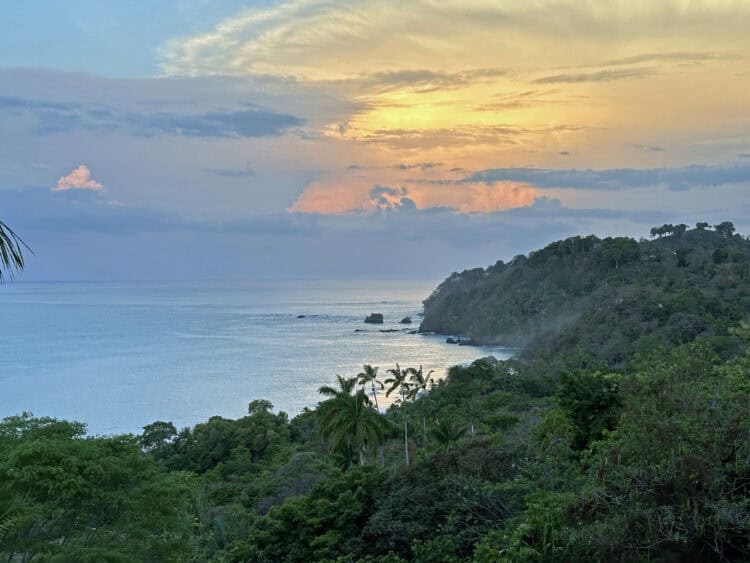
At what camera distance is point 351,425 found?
30.9 metres

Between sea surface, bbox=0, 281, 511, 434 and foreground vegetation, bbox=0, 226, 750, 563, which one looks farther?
sea surface, bbox=0, 281, 511, 434

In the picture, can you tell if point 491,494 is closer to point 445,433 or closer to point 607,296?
point 445,433

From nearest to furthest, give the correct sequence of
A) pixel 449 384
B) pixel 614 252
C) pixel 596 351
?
1. pixel 449 384
2. pixel 596 351
3. pixel 614 252

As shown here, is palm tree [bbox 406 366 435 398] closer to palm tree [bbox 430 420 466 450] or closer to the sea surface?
palm tree [bbox 430 420 466 450]

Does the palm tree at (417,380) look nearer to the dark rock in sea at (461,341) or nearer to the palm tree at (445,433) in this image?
the palm tree at (445,433)

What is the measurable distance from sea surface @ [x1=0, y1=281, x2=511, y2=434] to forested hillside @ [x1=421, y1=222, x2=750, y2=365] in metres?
9.30

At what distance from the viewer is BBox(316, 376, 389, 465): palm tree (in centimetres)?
3089

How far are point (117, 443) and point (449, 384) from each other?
43.9m

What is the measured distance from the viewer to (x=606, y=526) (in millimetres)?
10164

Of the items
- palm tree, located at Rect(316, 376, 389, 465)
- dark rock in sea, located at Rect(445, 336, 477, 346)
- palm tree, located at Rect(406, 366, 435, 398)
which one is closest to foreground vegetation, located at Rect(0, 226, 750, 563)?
palm tree, located at Rect(316, 376, 389, 465)

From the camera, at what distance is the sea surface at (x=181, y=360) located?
61.8 meters

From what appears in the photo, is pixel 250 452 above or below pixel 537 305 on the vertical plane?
below

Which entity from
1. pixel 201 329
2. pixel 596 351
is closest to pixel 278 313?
pixel 201 329

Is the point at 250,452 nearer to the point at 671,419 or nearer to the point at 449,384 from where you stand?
the point at 449,384
